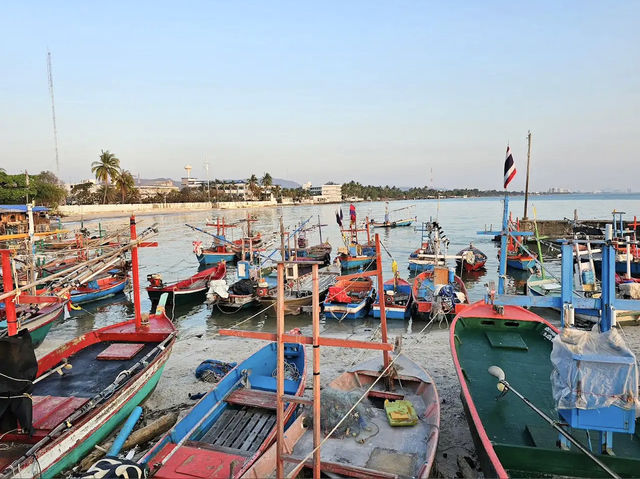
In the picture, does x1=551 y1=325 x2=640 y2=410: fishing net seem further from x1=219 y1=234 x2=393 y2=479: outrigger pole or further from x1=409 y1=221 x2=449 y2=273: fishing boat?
x1=409 y1=221 x2=449 y2=273: fishing boat

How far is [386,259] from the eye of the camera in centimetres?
4350

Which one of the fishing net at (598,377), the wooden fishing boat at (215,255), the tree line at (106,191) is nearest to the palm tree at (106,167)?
the tree line at (106,191)

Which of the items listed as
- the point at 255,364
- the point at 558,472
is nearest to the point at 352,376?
the point at 255,364

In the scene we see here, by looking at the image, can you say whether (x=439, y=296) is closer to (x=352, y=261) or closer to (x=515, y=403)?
(x=515, y=403)

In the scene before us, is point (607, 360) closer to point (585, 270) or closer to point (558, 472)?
point (558, 472)

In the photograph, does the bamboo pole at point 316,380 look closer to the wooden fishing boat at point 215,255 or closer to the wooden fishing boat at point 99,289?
the wooden fishing boat at point 99,289

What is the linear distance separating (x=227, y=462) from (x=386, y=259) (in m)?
37.7

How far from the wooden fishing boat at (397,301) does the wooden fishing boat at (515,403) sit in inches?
290

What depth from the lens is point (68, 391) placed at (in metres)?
9.45

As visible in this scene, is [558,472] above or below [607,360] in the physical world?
below

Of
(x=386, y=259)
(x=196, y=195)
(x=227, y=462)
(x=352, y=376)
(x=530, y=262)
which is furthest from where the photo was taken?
(x=196, y=195)

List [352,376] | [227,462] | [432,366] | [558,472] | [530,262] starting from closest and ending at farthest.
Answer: [558,472] < [227,462] < [352,376] < [432,366] < [530,262]

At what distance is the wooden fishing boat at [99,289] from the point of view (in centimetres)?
2502

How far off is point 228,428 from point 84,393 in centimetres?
380
